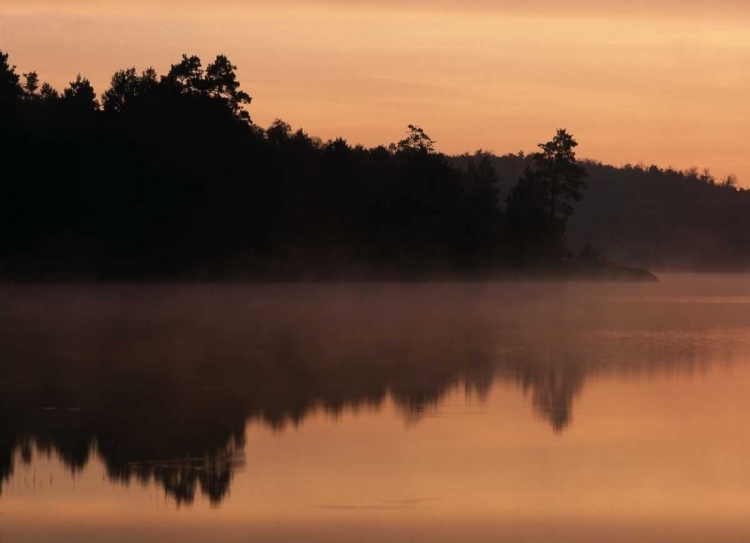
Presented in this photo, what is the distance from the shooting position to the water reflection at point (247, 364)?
1471cm

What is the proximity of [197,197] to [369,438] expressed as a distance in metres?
59.4

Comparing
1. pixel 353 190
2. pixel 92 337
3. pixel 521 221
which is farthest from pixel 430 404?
pixel 521 221

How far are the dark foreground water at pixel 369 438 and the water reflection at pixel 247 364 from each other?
0.07 meters

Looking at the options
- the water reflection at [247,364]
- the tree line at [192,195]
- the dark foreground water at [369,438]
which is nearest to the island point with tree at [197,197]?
the tree line at [192,195]

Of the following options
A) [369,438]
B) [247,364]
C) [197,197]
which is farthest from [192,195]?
[369,438]

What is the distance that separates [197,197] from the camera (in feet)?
242

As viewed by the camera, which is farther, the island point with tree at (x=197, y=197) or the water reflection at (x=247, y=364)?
the island point with tree at (x=197, y=197)

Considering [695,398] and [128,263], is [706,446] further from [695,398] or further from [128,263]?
[128,263]

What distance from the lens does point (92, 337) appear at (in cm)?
3058

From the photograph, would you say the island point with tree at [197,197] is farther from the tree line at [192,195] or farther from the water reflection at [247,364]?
the water reflection at [247,364]

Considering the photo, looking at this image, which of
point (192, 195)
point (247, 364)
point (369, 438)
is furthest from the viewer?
point (192, 195)

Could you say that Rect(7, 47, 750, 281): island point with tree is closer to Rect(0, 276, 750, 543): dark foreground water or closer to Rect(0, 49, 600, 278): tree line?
Rect(0, 49, 600, 278): tree line

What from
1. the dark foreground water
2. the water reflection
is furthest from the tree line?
the dark foreground water

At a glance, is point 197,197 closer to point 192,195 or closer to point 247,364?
point 192,195
